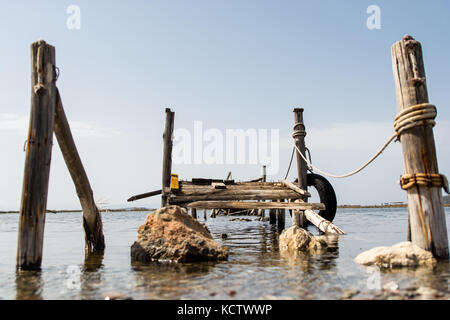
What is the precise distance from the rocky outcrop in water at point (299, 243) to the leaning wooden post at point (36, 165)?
4462 mm

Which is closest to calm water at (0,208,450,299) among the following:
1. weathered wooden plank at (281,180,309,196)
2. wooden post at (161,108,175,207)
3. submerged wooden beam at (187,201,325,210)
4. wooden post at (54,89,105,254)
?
wooden post at (54,89,105,254)

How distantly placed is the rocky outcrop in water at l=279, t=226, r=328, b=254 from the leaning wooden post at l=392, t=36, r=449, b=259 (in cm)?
241

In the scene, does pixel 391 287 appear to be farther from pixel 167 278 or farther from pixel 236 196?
pixel 236 196

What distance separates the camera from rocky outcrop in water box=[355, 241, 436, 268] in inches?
181

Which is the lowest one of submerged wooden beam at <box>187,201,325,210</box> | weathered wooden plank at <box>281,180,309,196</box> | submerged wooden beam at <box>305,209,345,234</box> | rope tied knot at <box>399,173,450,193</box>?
submerged wooden beam at <box>305,209,345,234</box>

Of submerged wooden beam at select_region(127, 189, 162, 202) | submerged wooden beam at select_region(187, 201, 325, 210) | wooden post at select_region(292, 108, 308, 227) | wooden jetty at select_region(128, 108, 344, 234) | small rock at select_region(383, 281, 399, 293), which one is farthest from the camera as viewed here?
submerged wooden beam at select_region(127, 189, 162, 202)

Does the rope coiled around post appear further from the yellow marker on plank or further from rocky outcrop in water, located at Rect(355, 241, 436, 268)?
the yellow marker on plank

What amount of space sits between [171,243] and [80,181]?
7.83 ft

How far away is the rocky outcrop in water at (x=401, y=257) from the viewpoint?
460 centimetres

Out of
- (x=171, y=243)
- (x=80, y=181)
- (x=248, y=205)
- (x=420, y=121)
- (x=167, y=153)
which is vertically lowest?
(x=171, y=243)

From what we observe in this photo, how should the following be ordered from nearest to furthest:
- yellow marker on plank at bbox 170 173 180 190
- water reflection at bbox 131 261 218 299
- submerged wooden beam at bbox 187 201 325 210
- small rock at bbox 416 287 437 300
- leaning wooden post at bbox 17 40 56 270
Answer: small rock at bbox 416 287 437 300 → water reflection at bbox 131 261 218 299 → leaning wooden post at bbox 17 40 56 270 → submerged wooden beam at bbox 187 201 325 210 → yellow marker on plank at bbox 170 173 180 190

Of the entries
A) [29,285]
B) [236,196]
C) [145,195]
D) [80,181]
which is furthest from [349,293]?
[145,195]

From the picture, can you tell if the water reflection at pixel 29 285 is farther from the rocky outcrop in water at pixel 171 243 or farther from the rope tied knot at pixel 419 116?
the rope tied knot at pixel 419 116

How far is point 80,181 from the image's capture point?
6824 millimetres
